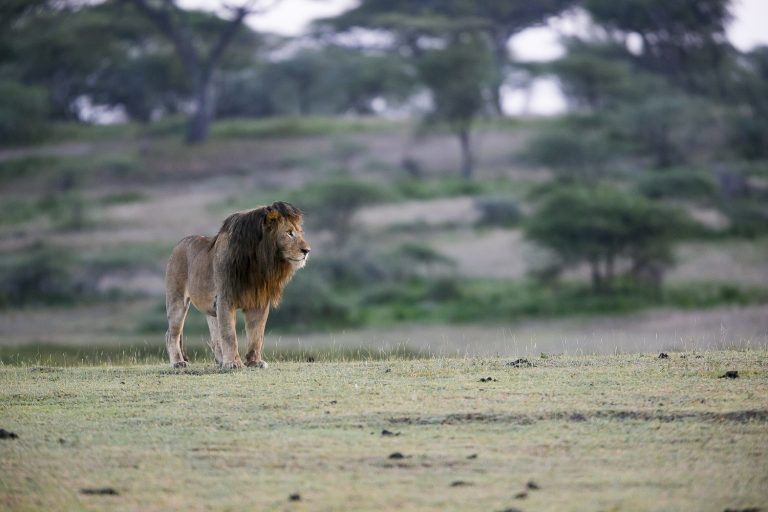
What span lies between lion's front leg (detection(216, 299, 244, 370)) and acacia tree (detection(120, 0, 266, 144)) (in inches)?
1768

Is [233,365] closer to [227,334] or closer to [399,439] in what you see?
[227,334]

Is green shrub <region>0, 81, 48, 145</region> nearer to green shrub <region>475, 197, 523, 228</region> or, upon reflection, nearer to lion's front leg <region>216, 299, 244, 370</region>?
green shrub <region>475, 197, 523, 228</region>

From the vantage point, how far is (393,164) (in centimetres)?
5631

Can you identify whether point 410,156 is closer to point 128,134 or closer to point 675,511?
point 128,134

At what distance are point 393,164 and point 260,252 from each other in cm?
4558

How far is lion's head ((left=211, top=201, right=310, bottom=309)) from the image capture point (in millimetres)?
10891

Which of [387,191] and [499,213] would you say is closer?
[499,213]

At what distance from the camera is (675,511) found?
21.3 feet

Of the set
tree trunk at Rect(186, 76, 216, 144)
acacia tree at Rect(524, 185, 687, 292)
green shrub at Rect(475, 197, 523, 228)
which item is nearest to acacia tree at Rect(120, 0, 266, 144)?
tree trunk at Rect(186, 76, 216, 144)

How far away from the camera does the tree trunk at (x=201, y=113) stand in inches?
2331

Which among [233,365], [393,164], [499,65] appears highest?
[499,65]

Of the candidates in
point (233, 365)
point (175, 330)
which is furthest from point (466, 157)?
point (233, 365)

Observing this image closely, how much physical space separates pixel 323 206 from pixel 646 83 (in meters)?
25.8

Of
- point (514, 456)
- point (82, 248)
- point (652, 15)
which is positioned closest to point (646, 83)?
point (652, 15)
